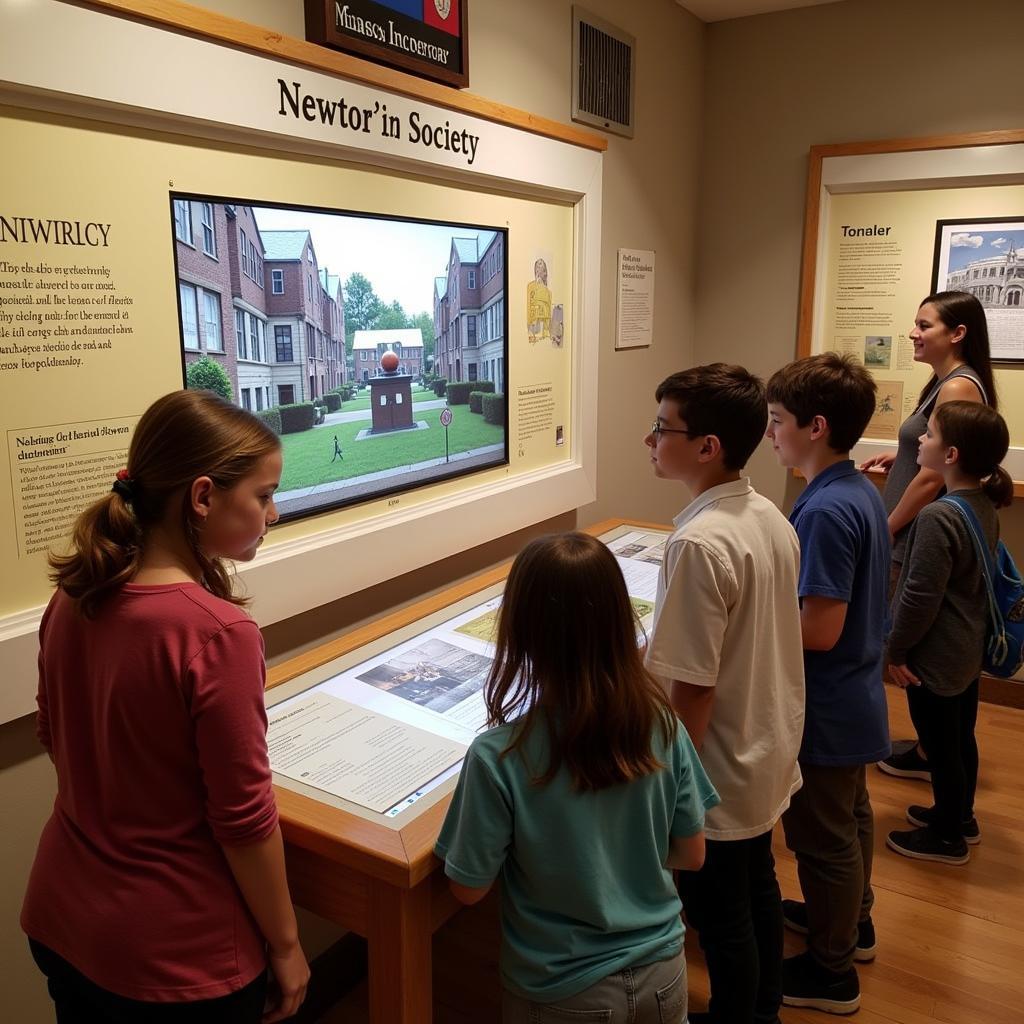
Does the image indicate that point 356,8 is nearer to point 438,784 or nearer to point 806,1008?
point 438,784

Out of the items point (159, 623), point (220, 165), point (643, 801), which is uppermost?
point (220, 165)

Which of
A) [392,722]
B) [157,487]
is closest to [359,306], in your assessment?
[392,722]

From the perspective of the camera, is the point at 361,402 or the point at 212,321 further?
the point at 361,402

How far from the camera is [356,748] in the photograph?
5.36 feet

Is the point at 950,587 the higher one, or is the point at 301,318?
the point at 301,318

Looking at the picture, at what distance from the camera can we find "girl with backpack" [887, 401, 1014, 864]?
2.39 m

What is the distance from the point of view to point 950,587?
8.07 ft

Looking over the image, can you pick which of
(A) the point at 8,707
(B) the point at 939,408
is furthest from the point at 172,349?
(B) the point at 939,408

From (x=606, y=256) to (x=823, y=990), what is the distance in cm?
235

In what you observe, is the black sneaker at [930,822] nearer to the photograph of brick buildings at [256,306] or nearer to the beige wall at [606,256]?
the beige wall at [606,256]

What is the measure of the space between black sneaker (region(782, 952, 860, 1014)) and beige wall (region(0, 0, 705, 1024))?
111cm

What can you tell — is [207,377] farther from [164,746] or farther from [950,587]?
[950,587]

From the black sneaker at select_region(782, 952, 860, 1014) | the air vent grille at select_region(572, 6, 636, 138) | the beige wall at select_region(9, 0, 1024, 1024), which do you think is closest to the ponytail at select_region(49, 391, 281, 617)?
the beige wall at select_region(9, 0, 1024, 1024)

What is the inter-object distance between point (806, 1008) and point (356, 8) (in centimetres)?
246
